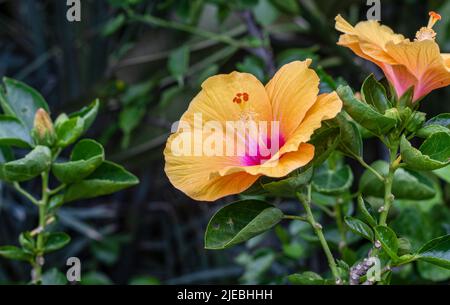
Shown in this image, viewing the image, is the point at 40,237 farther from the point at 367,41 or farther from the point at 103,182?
the point at 367,41

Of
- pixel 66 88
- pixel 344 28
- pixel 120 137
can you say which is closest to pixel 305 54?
pixel 344 28

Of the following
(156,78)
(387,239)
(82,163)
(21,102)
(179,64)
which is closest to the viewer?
(387,239)

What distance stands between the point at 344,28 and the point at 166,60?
0.80m

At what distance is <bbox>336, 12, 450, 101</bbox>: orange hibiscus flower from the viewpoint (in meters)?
0.66

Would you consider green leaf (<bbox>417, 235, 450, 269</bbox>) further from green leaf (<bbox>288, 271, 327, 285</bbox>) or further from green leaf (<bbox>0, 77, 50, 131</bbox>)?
green leaf (<bbox>0, 77, 50, 131</bbox>)

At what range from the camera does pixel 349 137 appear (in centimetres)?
72

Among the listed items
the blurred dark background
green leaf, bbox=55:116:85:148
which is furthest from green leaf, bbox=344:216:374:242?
green leaf, bbox=55:116:85:148

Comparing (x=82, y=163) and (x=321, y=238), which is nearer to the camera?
(x=321, y=238)

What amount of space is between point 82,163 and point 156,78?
24.3 inches

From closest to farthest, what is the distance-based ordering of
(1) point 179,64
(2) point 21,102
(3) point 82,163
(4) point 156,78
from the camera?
(3) point 82,163
(2) point 21,102
(1) point 179,64
(4) point 156,78

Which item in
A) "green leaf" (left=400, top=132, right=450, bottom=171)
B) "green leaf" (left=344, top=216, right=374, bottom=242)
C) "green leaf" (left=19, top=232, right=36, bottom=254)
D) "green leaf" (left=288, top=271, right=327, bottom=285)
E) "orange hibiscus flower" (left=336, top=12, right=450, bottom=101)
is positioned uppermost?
"orange hibiscus flower" (left=336, top=12, right=450, bottom=101)

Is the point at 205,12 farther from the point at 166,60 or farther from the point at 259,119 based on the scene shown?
the point at 259,119

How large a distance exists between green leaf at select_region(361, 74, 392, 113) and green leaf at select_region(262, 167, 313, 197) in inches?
3.9

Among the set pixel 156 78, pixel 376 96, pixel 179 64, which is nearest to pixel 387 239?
pixel 376 96
